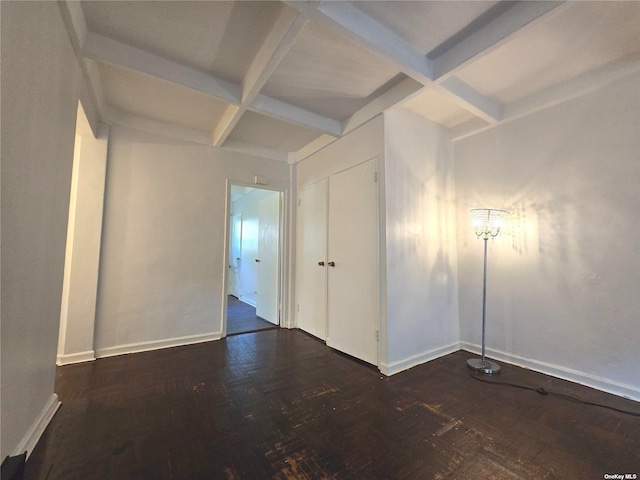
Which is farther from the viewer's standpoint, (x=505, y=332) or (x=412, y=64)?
(x=505, y=332)

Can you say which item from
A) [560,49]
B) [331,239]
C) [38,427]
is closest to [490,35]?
[560,49]

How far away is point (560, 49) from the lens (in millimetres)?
1956

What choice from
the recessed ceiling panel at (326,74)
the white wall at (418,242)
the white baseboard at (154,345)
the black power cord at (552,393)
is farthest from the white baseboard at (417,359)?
the recessed ceiling panel at (326,74)

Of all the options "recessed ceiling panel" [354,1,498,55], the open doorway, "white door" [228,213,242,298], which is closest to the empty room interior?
"recessed ceiling panel" [354,1,498,55]

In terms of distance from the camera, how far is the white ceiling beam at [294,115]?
2.55 metres

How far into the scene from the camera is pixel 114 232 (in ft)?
9.31

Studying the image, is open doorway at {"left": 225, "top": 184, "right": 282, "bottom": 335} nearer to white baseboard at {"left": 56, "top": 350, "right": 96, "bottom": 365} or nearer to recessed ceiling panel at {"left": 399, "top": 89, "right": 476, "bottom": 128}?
white baseboard at {"left": 56, "top": 350, "right": 96, "bottom": 365}

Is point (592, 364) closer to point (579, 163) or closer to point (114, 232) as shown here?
point (579, 163)

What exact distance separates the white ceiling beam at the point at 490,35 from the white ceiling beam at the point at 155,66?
5.88 ft

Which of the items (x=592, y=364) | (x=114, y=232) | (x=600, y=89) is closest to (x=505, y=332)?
(x=592, y=364)

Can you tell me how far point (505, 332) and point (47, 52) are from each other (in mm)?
4083

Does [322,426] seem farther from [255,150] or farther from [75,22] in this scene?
[255,150]

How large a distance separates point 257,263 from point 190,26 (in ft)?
11.6

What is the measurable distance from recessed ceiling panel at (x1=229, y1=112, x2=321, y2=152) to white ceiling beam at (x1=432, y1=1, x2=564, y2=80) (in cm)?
162
